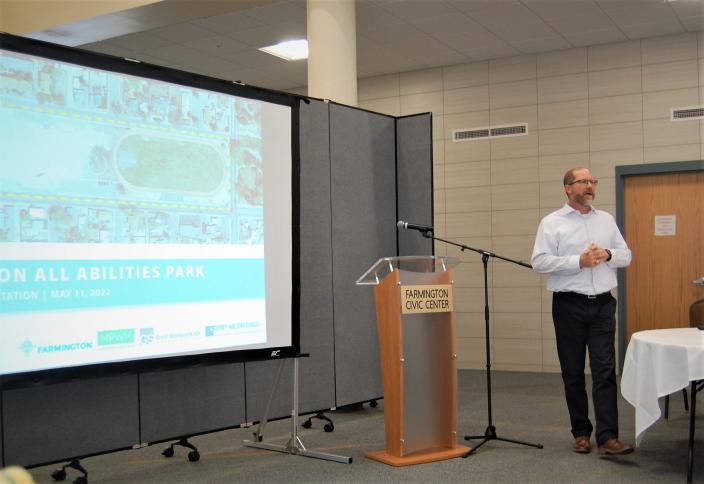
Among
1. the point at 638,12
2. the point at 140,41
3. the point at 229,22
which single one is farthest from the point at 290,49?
the point at 638,12

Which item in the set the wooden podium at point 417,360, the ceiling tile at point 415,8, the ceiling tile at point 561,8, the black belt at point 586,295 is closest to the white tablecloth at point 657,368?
the black belt at point 586,295

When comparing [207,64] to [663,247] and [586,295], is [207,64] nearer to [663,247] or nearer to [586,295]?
[663,247]

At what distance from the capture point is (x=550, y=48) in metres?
7.52

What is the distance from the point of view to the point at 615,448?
12.8 ft

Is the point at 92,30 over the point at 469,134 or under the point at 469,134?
over

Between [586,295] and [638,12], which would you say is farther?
[638,12]

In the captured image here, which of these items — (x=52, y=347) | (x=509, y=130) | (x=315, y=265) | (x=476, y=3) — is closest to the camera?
(x=52, y=347)

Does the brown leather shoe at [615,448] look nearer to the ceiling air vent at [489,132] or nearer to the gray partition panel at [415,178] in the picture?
the gray partition panel at [415,178]

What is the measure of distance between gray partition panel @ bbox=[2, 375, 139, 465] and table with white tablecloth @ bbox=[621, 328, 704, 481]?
2505 millimetres

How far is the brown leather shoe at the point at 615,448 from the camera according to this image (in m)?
3.91

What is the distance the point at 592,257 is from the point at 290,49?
181 inches

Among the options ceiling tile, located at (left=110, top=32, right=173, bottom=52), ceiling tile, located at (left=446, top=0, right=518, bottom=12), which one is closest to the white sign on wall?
ceiling tile, located at (left=446, top=0, right=518, bottom=12)

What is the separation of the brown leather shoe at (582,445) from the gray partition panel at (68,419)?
7.74 ft

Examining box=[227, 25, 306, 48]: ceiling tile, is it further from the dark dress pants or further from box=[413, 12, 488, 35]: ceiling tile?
the dark dress pants
